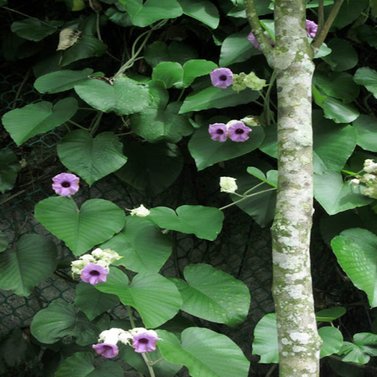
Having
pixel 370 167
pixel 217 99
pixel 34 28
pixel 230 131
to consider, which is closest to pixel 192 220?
pixel 230 131

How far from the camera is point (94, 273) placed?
155 cm

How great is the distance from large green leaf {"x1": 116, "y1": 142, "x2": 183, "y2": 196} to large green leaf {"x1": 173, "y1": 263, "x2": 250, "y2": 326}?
35 centimetres

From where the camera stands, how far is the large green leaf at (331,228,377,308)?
69.8 inches

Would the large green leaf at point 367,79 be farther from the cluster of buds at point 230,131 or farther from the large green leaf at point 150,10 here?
the large green leaf at point 150,10

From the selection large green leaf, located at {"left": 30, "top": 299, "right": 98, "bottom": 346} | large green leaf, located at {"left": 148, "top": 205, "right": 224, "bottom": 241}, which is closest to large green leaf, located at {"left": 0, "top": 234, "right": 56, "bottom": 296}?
large green leaf, located at {"left": 30, "top": 299, "right": 98, "bottom": 346}

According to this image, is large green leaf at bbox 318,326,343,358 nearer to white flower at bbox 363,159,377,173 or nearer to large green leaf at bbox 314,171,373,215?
large green leaf at bbox 314,171,373,215

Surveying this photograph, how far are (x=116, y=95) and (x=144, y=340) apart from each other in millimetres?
702

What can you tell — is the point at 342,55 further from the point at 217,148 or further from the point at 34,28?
the point at 34,28

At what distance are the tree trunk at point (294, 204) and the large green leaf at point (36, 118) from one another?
2.34 ft

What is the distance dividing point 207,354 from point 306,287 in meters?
0.39

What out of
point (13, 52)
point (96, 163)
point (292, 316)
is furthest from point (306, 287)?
point (13, 52)

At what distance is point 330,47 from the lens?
2186 mm

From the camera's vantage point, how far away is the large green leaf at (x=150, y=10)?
6.59 feet

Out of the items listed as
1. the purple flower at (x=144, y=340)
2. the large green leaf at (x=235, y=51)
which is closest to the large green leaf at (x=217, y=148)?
the large green leaf at (x=235, y=51)
